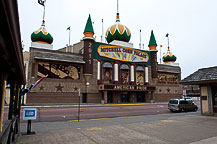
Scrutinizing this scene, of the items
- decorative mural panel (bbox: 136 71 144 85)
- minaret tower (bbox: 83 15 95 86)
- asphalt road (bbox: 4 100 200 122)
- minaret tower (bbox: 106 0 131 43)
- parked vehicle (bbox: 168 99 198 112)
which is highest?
minaret tower (bbox: 106 0 131 43)

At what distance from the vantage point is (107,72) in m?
39.7

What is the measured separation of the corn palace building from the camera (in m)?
32.5

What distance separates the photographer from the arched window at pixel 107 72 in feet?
128

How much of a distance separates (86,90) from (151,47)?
24168 millimetres

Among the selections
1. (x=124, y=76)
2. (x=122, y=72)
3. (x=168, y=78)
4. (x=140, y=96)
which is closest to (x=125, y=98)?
(x=140, y=96)

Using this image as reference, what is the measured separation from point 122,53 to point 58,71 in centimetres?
1685

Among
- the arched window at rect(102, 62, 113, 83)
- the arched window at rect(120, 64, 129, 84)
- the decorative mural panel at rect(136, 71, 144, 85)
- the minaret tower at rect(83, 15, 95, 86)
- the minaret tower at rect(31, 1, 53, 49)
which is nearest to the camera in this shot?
the minaret tower at rect(31, 1, 53, 49)

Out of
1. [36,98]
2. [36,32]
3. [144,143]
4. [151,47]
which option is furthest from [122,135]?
[151,47]

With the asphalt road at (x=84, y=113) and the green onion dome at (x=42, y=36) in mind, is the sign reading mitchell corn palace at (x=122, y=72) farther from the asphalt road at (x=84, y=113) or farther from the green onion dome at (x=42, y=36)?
the asphalt road at (x=84, y=113)

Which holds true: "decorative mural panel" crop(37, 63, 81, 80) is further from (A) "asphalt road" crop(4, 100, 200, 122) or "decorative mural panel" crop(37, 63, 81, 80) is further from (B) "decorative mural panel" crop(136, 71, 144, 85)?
(B) "decorative mural panel" crop(136, 71, 144, 85)

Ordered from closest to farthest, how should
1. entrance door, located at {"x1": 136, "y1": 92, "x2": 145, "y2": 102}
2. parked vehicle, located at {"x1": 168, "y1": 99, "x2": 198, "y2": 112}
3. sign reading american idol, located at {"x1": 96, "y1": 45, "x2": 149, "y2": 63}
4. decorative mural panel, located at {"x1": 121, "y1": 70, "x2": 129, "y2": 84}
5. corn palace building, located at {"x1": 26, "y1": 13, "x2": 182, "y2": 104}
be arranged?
parked vehicle, located at {"x1": 168, "y1": 99, "x2": 198, "y2": 112}
corn palace building, located at {"x1": 26, "y1": 13, "x2": 182, "y2": 104}
sign reading american idol, located at {"x1": 96, "y1": 45, "x2": 149, "y2": 63}
decorative mural panel, located at {"x1": 121, "y1": 70, "x2": 129, "y2": 84}
entrance door, located at {"x1": 136, "y1": 92, "x2": 145, "y2": 102}

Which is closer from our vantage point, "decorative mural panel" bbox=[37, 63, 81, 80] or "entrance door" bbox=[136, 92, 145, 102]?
"decorative mural panel" bbox=[37, 63, 81, 80]

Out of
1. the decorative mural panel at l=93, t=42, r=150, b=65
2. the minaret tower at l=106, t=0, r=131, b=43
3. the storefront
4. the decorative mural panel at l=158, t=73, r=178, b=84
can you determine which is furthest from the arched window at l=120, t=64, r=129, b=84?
the storefront

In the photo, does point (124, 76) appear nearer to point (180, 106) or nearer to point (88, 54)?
point (88, 54)
